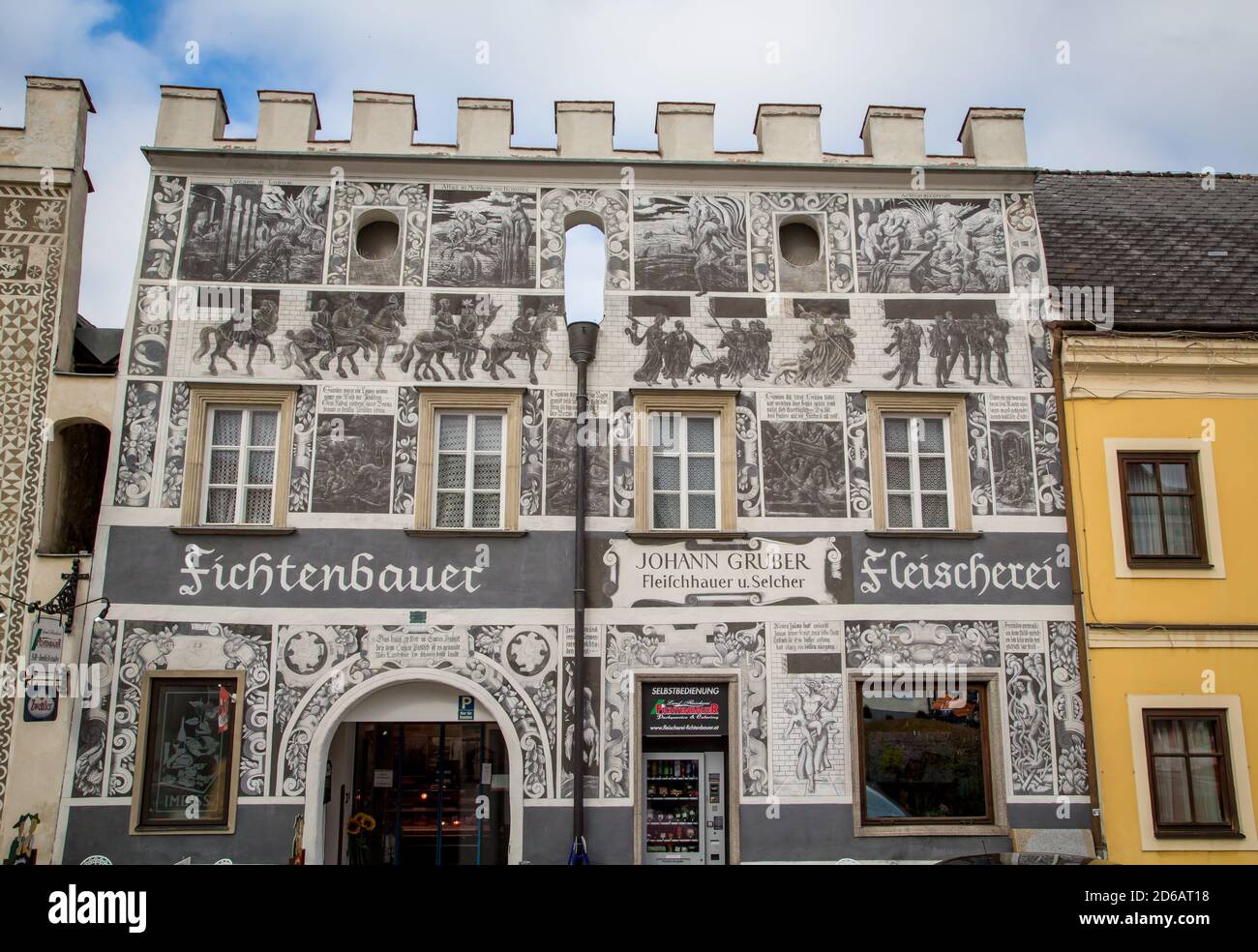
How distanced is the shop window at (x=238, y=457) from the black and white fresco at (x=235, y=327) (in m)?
0.40

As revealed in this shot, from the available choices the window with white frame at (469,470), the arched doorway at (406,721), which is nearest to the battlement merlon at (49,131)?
the window with white frame at (469,470)

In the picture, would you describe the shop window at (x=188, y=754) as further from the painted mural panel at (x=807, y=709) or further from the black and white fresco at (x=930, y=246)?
the black and white fresco at (x=930, y=246)

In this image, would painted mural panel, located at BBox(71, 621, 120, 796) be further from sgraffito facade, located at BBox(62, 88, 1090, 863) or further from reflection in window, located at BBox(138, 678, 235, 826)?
reflection in window, located at BBox(138, 678, 235, 826)

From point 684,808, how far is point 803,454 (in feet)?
14.8

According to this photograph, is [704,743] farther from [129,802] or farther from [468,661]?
[129,802]

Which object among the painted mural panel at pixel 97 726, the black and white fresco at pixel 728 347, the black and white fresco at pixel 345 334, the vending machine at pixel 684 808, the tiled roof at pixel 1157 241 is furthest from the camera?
the tiled roof at pixel 1157 241

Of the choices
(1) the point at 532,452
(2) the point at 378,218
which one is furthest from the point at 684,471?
(2) the point at 378,218

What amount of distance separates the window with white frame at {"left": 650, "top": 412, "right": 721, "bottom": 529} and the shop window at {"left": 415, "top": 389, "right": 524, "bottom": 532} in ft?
5.68

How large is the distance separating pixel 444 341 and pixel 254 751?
17.5 feet

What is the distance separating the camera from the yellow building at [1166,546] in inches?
455

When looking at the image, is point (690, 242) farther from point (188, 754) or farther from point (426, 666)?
point (188, 754)

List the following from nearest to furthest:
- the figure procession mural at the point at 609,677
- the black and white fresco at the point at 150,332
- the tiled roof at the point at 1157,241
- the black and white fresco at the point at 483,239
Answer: the figure procession mural at the point at 609,677 → the black and white fresco at the point at 150,332 → the black and white fresco at the point at 483,239 → the tiled roof at the point at 1157,241

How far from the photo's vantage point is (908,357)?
498 inches
